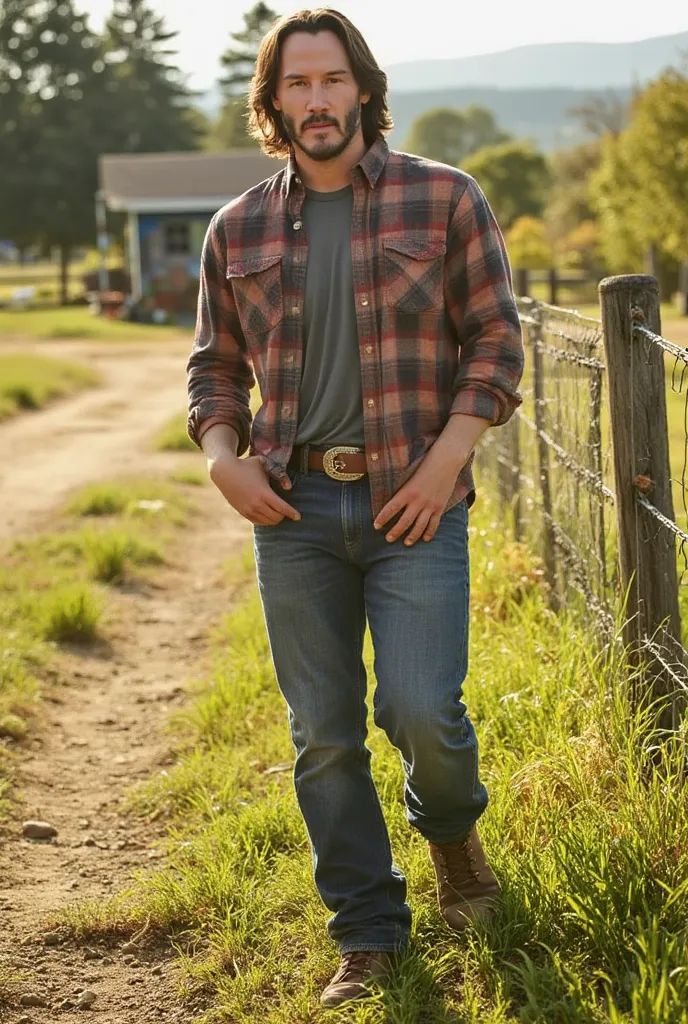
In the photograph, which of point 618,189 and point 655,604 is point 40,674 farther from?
point 618,189

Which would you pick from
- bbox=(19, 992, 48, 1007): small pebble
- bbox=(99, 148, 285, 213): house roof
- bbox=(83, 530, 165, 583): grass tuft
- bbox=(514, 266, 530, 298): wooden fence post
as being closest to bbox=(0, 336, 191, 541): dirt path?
bbox=(83, 530, 165, 583): grass tuft

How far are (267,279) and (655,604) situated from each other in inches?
58.9

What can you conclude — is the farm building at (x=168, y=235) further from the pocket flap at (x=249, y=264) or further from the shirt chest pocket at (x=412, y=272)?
the shirt chest pocket at (x=412, y=272)

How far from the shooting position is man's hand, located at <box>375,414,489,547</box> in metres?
3.10

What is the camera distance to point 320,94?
3.19m

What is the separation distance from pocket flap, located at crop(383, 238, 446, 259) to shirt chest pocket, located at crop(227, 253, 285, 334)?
0.93 ft

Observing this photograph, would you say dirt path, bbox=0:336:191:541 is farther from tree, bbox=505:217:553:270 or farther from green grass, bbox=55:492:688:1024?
tree, bbox=505:217:553:270

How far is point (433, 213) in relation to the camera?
3195 mm

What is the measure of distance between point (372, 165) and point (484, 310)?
0.43 m

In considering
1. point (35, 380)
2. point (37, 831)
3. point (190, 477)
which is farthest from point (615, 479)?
point (35, 380)

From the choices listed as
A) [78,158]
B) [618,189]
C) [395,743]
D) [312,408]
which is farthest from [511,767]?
[78,158]

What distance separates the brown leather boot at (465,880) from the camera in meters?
A: 3.36

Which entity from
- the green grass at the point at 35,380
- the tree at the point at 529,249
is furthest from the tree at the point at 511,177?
the green grass at the point at 35,380

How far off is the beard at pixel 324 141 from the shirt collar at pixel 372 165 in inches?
2.2
